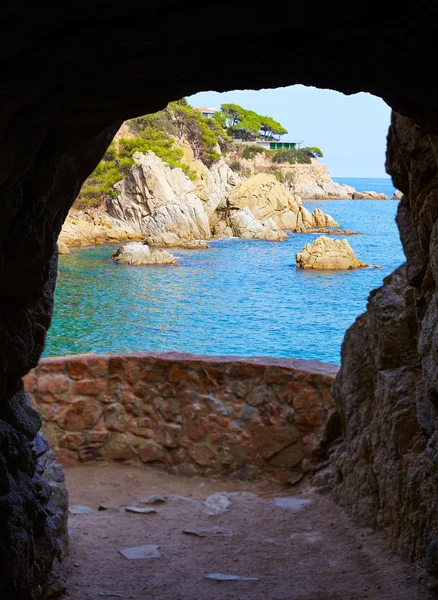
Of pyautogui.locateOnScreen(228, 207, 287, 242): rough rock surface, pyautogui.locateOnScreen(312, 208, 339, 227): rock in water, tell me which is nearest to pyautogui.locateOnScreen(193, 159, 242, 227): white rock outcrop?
pyautogui.locateOnScreen(228, 207, 287, 242): rough rock surface

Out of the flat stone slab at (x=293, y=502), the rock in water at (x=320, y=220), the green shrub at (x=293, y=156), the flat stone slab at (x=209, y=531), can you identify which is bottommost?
the flat stone slab at (x=209, y=531)

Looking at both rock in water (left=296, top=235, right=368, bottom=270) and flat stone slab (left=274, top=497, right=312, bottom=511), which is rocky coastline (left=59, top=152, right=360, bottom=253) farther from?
flat stone slab (left=274, top=497, right=312, bottom=511)

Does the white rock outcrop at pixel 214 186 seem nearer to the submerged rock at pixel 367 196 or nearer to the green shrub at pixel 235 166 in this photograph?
the green shrub at pixel 235 166

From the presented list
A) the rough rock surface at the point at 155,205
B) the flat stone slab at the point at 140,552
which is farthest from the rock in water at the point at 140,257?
the flat stone slab at the point at 140,552

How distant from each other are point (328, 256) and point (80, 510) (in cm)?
2074

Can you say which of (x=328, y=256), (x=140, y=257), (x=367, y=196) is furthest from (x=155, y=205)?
(x=367, y=196)

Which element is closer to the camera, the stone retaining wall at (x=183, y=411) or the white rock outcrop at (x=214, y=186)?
the stone retaining wall at (x=183, y=411)

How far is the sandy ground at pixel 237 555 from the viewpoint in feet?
10.5

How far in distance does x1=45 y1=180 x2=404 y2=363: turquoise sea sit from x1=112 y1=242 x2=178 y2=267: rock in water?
446 mm

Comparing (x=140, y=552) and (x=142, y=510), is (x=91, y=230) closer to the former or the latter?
(x=142, y=510)

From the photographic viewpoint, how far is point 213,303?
2189 centimetres

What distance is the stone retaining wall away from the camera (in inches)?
225

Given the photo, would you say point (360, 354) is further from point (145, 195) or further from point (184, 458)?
point (145, 195)

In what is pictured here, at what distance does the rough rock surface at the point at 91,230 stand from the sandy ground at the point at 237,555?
2353 cm
